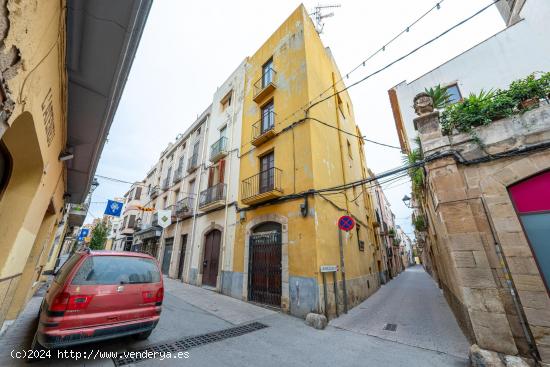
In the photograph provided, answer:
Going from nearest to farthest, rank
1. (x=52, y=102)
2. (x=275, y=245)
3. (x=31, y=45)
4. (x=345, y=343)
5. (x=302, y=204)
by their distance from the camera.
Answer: (x=31, y=45) → (x=52, y=102) → (x=345, y=343) → (x=302, y=204) → (x=275, y=245)

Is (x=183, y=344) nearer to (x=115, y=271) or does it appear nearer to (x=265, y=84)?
(x=115, y=271)

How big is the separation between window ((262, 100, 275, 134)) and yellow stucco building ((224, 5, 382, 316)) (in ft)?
Answer: 0.20

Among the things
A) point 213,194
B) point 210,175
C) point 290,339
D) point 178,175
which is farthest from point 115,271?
point 178,175

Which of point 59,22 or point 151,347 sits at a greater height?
point 59,22

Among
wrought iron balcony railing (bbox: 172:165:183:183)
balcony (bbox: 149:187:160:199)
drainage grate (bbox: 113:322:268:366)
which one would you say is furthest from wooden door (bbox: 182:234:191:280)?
drainage grate (bbox: 113:322:268:366)

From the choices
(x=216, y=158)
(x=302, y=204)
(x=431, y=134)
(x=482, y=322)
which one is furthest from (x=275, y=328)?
(x=216, y=158)

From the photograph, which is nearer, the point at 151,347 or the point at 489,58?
the point at 151,347

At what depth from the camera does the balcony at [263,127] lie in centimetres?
981

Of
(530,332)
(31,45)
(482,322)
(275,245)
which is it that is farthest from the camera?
(275,245)

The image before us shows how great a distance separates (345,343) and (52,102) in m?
6.73

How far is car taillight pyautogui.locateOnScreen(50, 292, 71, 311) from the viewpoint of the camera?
9.83ft

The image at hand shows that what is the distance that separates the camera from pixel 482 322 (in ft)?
12.0

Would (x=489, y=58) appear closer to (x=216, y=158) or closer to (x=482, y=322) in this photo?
(x=482, y=322)

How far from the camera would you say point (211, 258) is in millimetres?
11047
